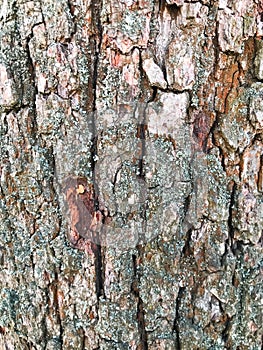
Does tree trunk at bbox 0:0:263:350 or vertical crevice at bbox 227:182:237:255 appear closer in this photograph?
tree trunk at bbox 0:0:263:350

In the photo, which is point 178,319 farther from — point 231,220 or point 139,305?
point 231,220

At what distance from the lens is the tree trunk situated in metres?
1.08

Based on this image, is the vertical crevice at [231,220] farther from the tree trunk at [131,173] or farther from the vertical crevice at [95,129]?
the vertical crevice at [95,129]

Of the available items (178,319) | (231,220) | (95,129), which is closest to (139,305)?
(178,319)

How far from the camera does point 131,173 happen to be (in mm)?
1155

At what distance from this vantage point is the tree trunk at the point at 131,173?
108cm

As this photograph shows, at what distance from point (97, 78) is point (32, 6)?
230mm

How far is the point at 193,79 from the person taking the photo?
110cm

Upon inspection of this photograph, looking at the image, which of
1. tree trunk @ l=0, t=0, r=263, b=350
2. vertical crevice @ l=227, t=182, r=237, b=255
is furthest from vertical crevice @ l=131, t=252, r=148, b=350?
vertical crevice @ l=227, t=182, r=237, b=255

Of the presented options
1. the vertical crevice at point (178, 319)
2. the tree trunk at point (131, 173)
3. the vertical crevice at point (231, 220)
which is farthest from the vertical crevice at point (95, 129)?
the vertical crevice at point (231, 220)

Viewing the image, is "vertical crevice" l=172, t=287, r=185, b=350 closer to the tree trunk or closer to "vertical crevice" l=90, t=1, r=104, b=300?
the tree trunk

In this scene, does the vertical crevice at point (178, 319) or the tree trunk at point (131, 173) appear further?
the vertical crevice at point (178, 319)

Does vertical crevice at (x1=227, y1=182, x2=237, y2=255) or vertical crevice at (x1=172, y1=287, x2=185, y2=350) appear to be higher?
vertical crevice at (x1=227, y1=182, x2=237, y2=255)

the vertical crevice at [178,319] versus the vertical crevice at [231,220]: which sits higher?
the vertical crevice at [231,220]
